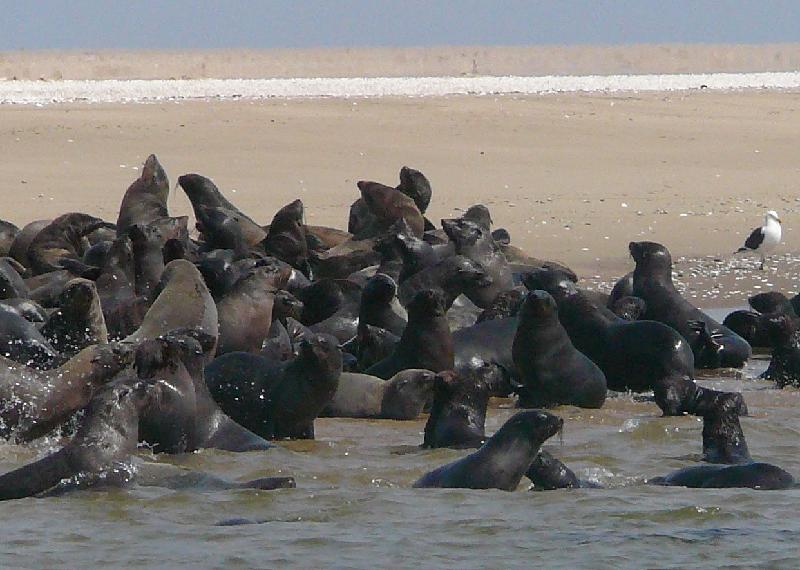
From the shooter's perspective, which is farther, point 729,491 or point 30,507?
point 729,491

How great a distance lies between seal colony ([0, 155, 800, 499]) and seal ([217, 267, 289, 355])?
0.03 ft

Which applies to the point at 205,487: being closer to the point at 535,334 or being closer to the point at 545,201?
the point at 535,334

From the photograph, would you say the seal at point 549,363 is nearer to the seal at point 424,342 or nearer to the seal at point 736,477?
the seal at point 424,342

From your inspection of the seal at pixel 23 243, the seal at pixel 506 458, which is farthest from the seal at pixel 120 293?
the seal at pixel 506 458

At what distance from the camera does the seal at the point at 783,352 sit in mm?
8445

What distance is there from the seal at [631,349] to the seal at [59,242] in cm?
306

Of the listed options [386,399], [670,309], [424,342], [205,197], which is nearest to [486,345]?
[424,342]

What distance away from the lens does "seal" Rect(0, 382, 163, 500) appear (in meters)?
5.49

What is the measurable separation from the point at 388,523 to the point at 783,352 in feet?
12.3

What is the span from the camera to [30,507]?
5336mm

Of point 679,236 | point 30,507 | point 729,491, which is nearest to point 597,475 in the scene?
point 729,491

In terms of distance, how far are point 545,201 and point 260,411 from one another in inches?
378

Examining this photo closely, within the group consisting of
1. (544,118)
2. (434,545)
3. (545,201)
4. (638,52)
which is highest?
(638,52)

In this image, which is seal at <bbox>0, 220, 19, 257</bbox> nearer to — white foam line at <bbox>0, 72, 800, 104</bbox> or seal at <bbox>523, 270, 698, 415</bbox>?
seal at <bbox>523, 270, 698, 415</bbox>
